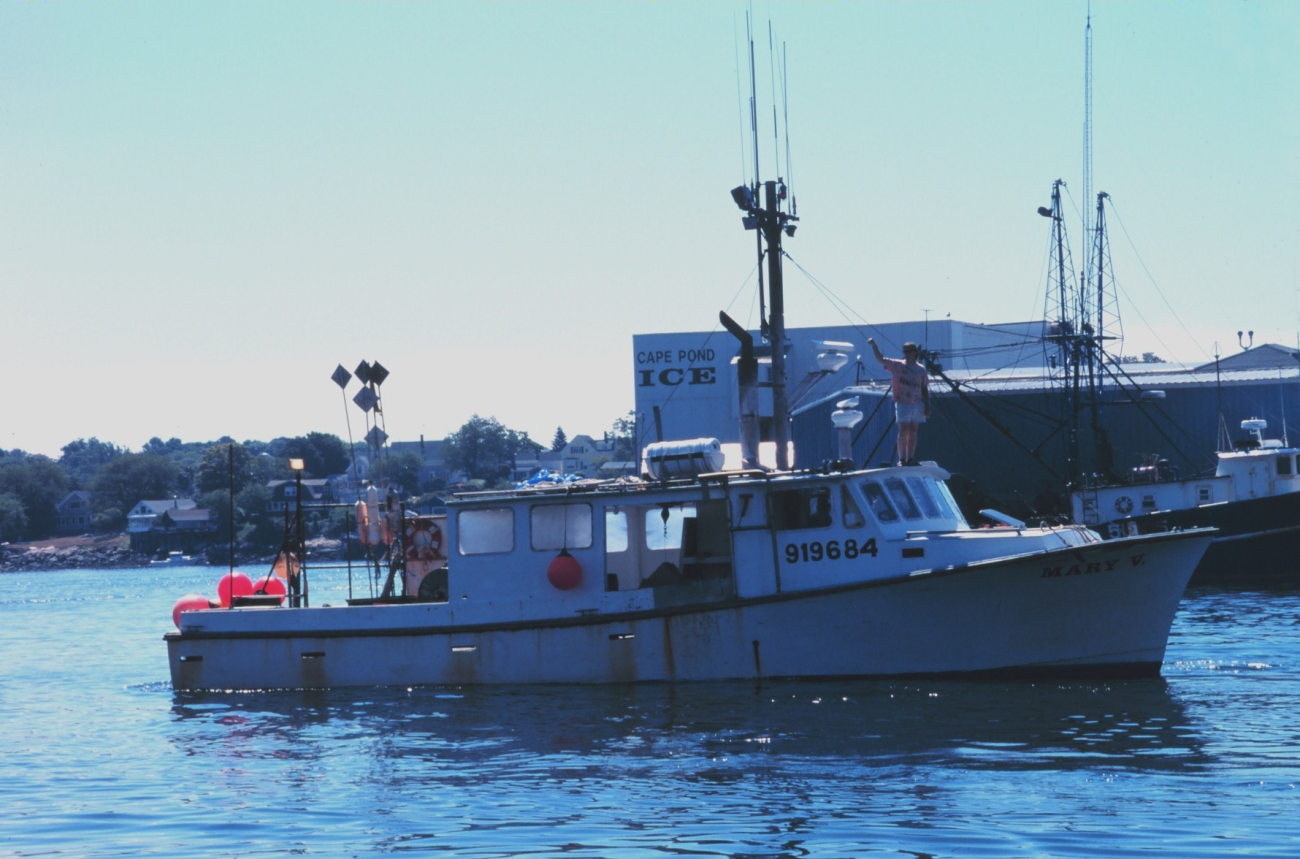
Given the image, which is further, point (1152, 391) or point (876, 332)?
point (876, 332)

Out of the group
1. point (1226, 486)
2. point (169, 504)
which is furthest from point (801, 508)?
point (169, 504)

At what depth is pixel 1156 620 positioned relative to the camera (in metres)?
18.5

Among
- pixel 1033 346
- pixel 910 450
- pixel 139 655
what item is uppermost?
pixel 1033 346

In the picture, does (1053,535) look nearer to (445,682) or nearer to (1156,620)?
(1156,620)

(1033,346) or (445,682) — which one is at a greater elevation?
(1033,346)

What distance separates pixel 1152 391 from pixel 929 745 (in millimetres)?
42109

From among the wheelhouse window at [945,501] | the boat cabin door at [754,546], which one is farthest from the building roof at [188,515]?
the wheelhouse window at [945,501]

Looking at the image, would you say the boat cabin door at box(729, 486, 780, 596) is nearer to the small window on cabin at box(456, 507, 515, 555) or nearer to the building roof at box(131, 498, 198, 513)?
the small window on cabin at box(456, 507, 515, 555)

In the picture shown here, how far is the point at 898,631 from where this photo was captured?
1839cm

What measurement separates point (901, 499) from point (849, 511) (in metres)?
0.73

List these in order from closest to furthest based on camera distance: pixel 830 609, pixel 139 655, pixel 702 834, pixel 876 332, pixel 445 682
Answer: pixel 702 834 < pixel 830 609 < pixel 445 682 < pixel 139 655 < pixel 876 332

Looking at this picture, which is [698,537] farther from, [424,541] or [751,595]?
[424,541]

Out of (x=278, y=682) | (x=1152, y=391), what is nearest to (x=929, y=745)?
(x=278, y=682)

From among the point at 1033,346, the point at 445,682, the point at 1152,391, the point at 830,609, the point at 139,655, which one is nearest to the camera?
the point at 830,609
